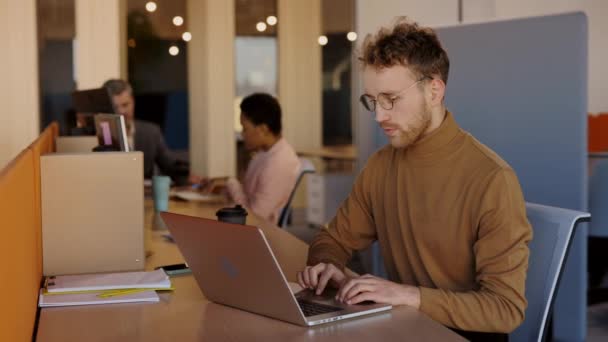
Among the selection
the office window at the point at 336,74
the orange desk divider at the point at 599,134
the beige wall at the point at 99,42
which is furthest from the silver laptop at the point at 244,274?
the office window at the point at 336,74

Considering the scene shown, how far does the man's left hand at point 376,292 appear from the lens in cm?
166

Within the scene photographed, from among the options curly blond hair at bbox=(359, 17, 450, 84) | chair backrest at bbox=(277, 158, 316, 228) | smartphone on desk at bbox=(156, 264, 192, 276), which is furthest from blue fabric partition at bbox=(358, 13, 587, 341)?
smartphone on desk at bbox=(156, 264, 192, 276)

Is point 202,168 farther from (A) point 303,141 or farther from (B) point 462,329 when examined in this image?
(B) point 462,329

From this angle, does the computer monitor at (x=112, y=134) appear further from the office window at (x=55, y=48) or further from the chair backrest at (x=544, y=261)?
the office window at (x=55, y=48)

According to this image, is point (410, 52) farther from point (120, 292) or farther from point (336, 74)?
point (336, 74)

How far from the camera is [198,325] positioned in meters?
1.58

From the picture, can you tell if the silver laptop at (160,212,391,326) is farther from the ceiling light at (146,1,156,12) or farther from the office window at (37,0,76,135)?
the ceiling light at (146,1,156,12)

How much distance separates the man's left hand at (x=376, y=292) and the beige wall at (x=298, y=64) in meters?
6.48

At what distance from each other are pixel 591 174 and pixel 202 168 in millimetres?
4387

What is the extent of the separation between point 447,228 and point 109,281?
82 centimetres

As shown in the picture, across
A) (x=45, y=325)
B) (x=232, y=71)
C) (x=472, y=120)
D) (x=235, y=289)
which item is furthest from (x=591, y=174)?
(x=232, y=71)

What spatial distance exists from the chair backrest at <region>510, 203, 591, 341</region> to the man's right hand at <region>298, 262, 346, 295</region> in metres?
0.43

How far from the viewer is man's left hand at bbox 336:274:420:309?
166cm

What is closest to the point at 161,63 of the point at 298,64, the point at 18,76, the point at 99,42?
the point at 298,64
